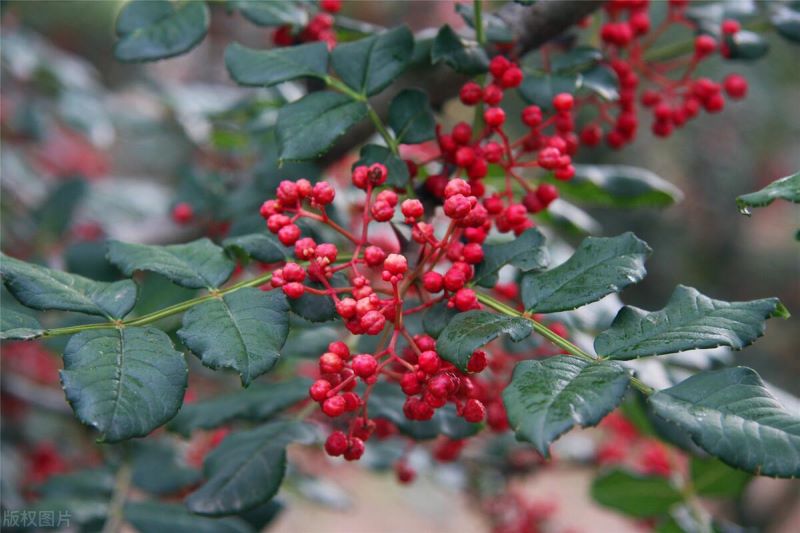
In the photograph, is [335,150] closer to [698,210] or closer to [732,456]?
[732,456]

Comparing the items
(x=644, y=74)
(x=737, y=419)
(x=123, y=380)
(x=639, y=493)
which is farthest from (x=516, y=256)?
(x=639, y=493)

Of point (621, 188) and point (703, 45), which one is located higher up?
point (703, 45)

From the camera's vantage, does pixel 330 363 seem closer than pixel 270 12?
Yes

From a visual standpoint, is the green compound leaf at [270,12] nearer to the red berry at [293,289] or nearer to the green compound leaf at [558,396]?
the red berry at [293,289]

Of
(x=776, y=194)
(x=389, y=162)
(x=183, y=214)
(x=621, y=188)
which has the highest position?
(x=776, y=194)

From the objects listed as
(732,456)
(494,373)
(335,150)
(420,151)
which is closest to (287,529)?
(420,151)

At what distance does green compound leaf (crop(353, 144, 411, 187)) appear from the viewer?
0.90 meters

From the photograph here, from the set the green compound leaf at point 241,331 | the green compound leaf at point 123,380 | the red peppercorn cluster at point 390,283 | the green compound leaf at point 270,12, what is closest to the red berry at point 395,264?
the red peppercorn cluster at point 390,283

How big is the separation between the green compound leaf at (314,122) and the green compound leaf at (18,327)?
30 cm

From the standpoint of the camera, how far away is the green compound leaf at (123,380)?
25.6 inches

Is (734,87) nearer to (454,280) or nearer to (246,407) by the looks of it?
(454,280)

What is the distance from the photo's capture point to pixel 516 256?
2.76 feet

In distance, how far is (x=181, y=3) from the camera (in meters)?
1.06

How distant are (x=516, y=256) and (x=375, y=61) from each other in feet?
0.97
